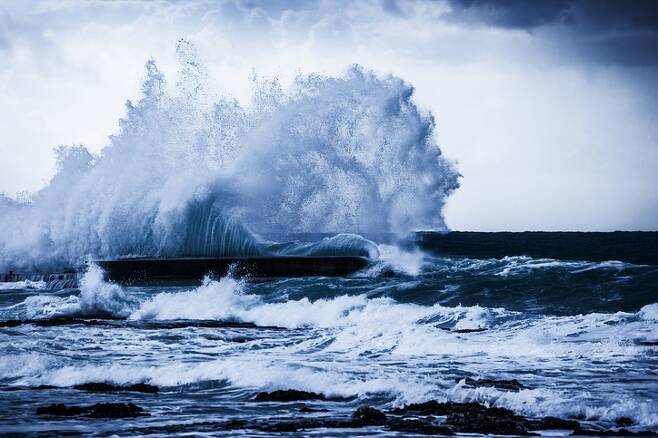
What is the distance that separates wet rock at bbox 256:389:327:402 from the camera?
403 inches

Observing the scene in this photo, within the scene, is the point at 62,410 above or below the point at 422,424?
below

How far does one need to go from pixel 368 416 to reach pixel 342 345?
6443 millimetres

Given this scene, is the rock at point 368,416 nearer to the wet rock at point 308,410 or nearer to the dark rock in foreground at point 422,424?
the dark rock in foreground at point 422,424

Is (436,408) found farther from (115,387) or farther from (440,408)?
(115,387)

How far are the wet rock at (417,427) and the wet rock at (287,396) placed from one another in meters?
1.89

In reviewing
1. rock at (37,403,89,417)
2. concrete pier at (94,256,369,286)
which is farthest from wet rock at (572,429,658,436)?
concrete pier at (94,256,369,286)

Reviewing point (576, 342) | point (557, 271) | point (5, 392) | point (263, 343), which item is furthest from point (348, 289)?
point (5, 392)

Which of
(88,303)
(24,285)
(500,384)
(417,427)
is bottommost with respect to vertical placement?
(417,427)

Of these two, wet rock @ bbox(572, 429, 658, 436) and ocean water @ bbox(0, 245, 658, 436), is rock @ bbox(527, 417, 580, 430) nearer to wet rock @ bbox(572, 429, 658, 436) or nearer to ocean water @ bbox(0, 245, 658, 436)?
wet rock @ bbox(572, 429, 658, 436)

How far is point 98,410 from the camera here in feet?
30.2

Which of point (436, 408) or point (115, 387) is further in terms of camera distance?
point (115, 387)

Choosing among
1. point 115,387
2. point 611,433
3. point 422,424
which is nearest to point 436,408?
point 422,424

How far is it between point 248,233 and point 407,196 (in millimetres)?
5613

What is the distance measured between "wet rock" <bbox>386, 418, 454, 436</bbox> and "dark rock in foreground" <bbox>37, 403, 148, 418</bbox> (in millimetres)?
2668
